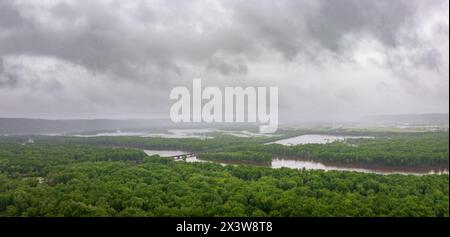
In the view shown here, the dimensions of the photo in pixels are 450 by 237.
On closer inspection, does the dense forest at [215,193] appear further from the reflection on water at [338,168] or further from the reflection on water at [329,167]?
the reflection on water at [329,167]

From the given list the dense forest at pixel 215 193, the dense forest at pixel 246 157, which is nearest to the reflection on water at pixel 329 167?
the dense forest at pixel 246 157

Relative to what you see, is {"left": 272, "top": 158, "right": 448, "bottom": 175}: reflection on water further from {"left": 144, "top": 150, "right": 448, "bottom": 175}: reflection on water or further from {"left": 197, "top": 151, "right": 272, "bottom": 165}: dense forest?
{"left": 197, "top": 151, "right": 272, "bottom": 165}: dense forest

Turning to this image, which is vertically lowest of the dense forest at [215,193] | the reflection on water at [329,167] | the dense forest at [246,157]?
the reflection on water at [329,167]

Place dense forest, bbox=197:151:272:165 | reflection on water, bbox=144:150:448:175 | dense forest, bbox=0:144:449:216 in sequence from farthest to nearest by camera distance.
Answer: dense forest, bbox=197:151:272:165, reflection on water, bbox=144:150:448:175, dense forest, bbox=0:144:449:216

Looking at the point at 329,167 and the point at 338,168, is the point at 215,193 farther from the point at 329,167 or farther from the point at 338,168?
the point at 329,167

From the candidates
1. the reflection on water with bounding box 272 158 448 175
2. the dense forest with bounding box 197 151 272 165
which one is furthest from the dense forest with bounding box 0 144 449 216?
the dense forest with bounding box 197 151 272 165

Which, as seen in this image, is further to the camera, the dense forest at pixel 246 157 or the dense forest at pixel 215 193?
the dense forest at pixel 246 157

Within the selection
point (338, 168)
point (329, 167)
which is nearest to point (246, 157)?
point (329, 167)
